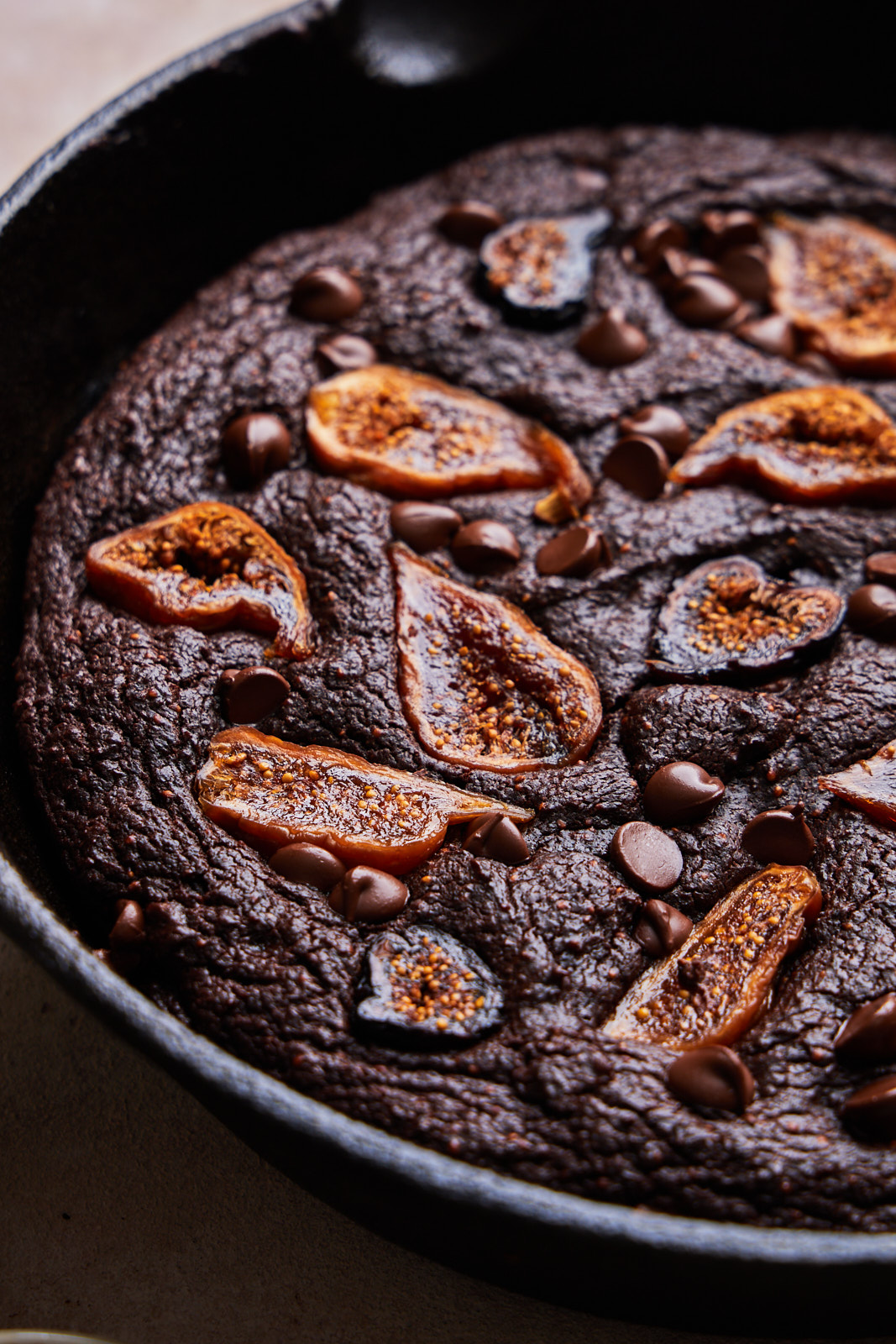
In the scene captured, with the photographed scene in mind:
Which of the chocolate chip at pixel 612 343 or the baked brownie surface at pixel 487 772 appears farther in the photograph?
the chocolate chip at pixel 612 343

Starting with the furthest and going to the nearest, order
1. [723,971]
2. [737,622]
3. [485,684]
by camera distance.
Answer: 1. [737,622]
2. [485,684]
3. [723,971]

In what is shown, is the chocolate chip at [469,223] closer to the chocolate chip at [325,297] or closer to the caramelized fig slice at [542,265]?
the caramelized fig slice at [542,265]

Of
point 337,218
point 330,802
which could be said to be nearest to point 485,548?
point 330,802

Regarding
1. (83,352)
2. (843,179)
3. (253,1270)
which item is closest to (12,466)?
(83,352)

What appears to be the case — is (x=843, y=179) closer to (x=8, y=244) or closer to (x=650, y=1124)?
(x=8, y=244)

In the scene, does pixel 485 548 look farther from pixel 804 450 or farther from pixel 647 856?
pixel 804 450

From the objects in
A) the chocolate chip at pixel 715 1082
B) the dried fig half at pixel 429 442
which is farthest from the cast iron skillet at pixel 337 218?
the dried fig half at pixel 429 442

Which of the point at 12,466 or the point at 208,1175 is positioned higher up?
the point at 12,466
